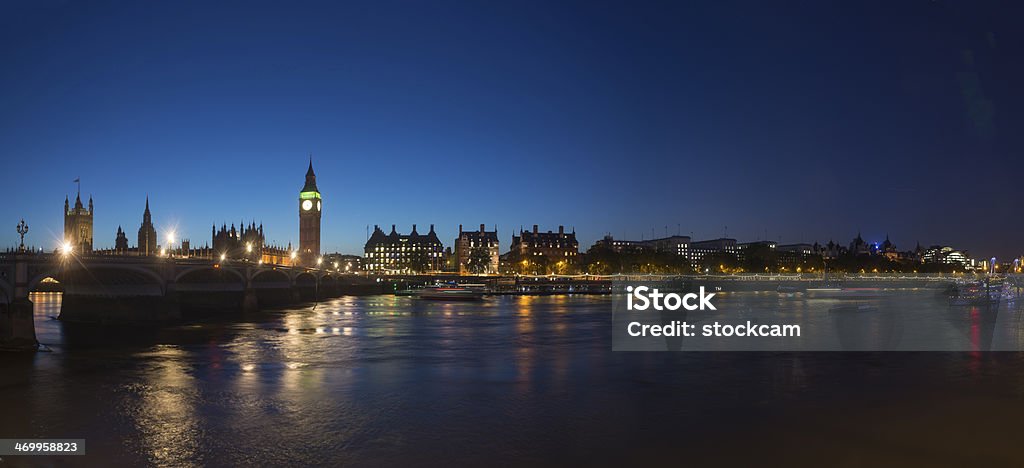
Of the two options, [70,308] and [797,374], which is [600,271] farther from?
[797,374]

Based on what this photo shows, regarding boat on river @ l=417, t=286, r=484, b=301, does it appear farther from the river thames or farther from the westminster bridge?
the river thames

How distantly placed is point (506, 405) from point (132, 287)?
52944 mm

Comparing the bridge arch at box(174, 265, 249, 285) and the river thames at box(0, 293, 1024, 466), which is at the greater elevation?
the bridge arch at box(174, 265, 249, 285)

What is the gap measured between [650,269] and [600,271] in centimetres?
1324

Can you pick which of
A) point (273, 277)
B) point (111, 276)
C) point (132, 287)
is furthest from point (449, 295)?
point (111, 276)

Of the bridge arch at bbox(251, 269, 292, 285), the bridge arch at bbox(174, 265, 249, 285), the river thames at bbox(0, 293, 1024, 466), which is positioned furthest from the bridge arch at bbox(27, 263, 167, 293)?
the bridge arch at bbox(251, 269, 292, 285)

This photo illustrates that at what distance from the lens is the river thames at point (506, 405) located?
18.6 m

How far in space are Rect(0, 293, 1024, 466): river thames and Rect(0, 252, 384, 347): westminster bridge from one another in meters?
4.06

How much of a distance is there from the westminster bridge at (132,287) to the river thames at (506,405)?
4058 mm

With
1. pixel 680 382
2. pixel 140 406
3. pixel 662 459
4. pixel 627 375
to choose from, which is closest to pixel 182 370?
pixel 140 406

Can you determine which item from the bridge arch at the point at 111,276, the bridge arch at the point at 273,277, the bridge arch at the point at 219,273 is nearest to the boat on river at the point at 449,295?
the bridge arch at the point at 273,277

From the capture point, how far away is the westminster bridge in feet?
136

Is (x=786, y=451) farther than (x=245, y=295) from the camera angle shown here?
No

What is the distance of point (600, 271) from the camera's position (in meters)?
194
